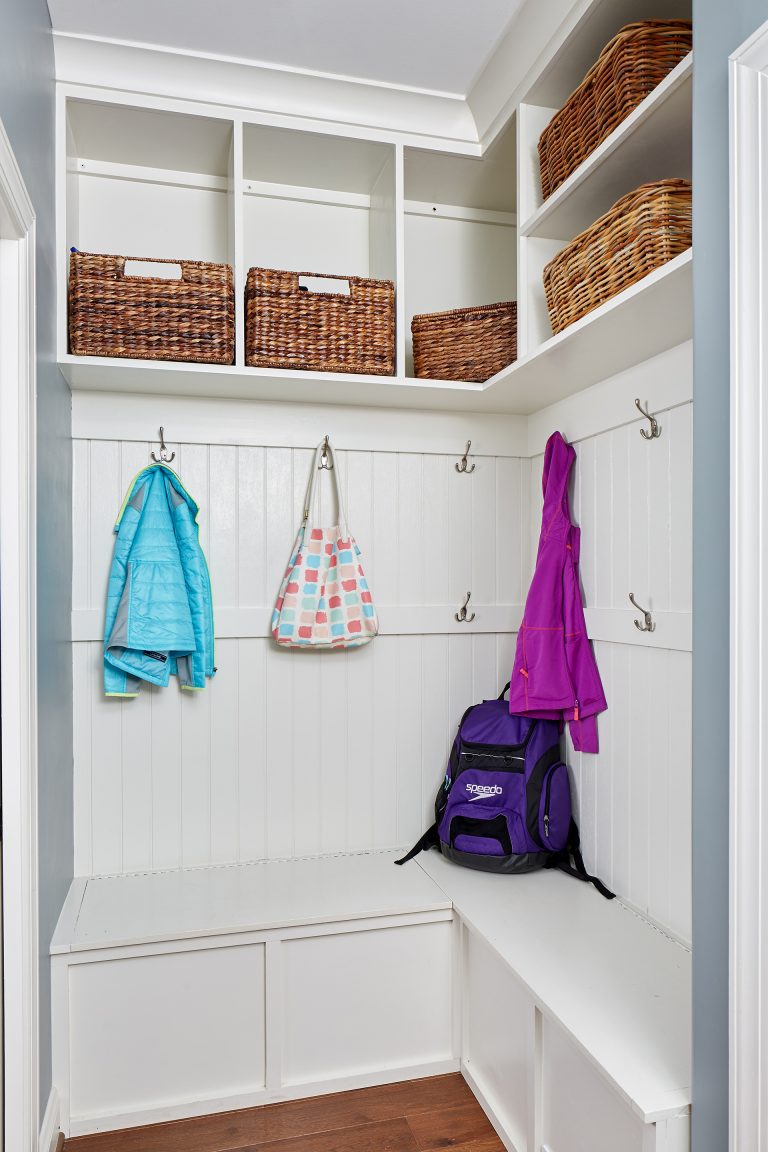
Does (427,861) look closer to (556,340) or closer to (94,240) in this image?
(556,340)

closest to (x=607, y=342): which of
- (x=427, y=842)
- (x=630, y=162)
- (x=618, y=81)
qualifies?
(x=630, y=162)

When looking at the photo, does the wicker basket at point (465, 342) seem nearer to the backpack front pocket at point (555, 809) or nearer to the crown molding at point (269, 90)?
the crown molding at point (269, 90)

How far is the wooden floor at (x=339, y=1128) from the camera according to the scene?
1.81 meters

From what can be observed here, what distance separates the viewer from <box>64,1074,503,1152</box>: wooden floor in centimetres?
181

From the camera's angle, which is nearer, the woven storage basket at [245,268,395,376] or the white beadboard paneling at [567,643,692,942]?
the white beadboard paneling at [567,643,692,942]

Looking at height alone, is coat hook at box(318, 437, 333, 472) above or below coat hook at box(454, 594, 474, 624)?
above

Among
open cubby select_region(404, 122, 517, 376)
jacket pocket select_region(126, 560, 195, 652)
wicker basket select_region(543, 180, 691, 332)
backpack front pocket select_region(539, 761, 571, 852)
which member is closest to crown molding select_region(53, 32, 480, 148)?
open cubby select_region(404, 122, 517, 376)

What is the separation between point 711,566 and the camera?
48.1 inches

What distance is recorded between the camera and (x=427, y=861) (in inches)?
92.1

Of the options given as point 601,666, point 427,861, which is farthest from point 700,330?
point 427,861

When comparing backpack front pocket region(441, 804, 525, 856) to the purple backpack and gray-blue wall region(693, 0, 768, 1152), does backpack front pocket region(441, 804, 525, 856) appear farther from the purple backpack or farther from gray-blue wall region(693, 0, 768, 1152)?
gray-blue wall region(693, 0, 768, 1152)

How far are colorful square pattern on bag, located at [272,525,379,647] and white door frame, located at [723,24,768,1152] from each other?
52.5 inches

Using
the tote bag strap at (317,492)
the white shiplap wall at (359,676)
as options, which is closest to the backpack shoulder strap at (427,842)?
the white shiplap wall at (359,676)

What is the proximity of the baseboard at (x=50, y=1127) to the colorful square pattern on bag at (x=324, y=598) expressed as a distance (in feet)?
3.86
